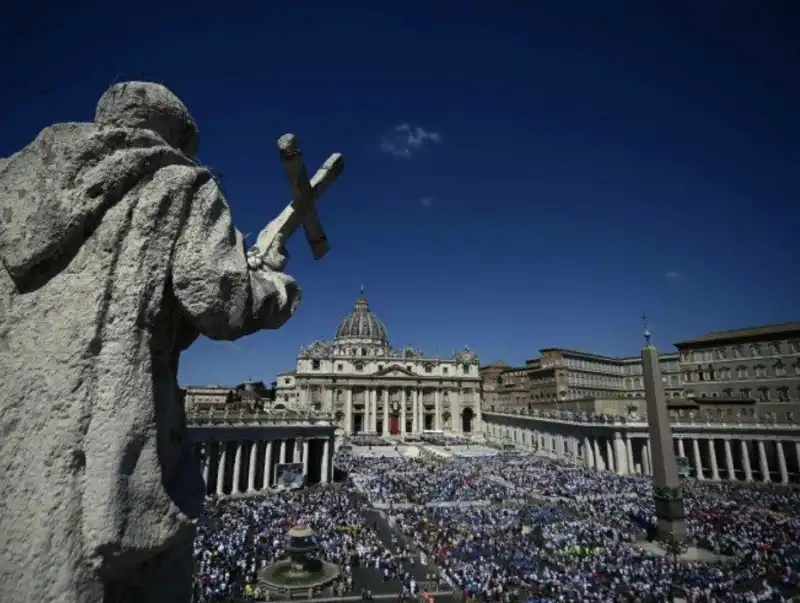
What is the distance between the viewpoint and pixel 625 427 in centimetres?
4341

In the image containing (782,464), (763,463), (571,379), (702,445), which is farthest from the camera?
(571,379)

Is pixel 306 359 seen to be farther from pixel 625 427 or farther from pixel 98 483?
pixel 98 483

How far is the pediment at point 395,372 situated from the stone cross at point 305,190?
8174cm

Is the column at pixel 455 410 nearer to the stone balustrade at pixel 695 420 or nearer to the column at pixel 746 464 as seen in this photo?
the stone balustrade at pixel 695 420

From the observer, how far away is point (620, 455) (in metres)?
43.2

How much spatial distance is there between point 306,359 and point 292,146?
81.6 metres

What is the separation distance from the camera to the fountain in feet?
53.8

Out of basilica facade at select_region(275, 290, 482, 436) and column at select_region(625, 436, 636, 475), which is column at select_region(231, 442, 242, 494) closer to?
column at select_region(625, 436, 636, 475)

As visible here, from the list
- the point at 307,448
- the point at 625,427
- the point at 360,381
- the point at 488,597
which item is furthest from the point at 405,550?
the point at 360,381

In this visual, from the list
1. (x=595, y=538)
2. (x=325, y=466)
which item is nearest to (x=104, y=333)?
(x=595, y=538)

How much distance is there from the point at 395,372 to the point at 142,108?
8469cm

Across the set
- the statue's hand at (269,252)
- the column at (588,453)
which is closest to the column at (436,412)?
the column at (588,453)

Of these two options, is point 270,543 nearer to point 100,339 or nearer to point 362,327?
point 100,339

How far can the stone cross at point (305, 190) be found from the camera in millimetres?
3707
